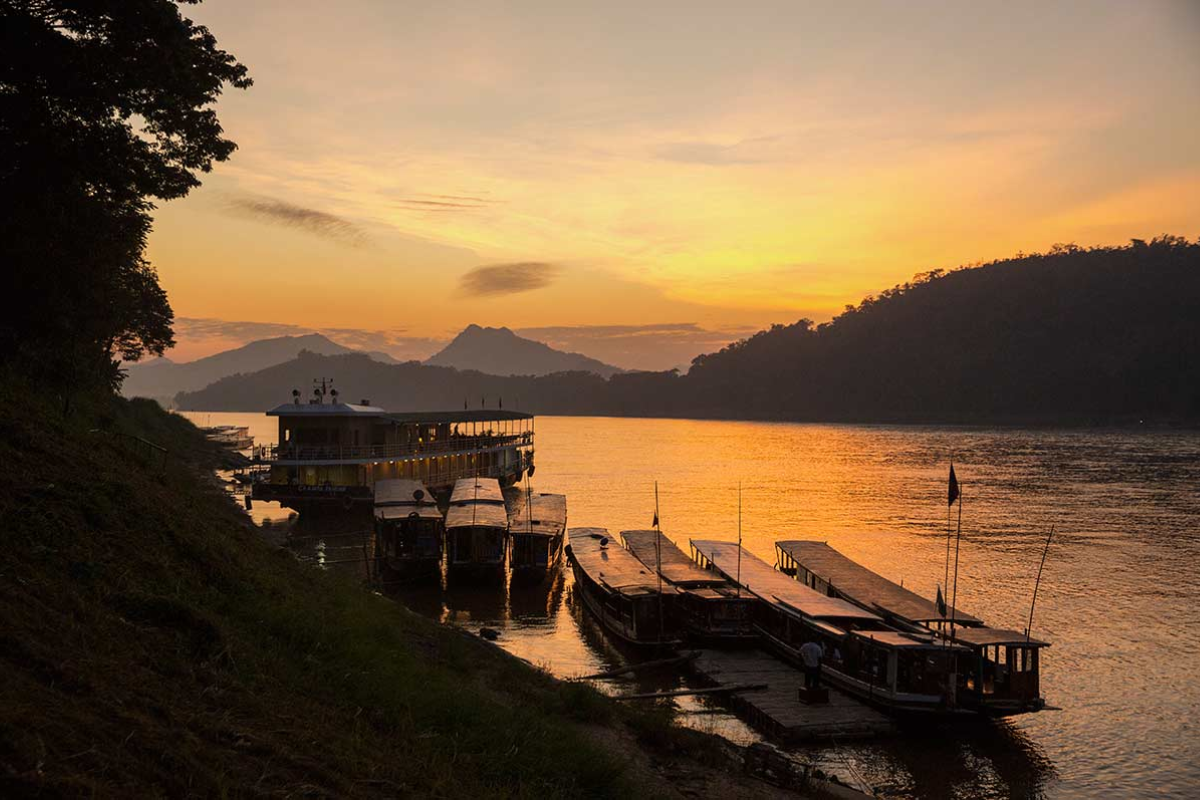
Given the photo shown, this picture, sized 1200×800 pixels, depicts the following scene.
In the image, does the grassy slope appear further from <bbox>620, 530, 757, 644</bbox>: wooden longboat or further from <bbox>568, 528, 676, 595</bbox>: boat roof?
<bbox>568, 528, 676, 595</bbox>: boat roof

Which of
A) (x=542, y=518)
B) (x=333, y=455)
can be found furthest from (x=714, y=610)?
(x=333, y=455)

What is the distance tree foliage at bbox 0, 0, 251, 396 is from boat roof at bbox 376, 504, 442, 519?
854 inches

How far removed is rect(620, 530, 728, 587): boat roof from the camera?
36500mm

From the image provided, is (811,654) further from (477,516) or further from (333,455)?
(333,455)

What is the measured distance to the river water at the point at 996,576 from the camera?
80.2 ft

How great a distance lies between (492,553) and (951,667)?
24.3m

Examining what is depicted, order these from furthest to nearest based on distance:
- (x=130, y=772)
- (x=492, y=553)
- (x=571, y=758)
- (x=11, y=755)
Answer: (x=492, y=553) → (x=571, y=758) → (x=130, y=772) → (x=11, y=755)

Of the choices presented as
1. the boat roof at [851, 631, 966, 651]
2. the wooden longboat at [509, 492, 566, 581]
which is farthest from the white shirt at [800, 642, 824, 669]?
the wooden longboat at [509, 492, 566, 581]

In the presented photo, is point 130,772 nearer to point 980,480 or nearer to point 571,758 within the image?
point 571,758

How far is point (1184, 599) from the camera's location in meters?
45.3

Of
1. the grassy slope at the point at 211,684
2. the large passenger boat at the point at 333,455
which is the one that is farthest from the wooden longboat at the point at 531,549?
the grassy slope at the point at 211,684

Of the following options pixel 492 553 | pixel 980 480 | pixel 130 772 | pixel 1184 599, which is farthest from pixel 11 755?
pixel 980 480

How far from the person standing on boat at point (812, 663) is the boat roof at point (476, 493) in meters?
28.2

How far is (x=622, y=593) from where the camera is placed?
112 ft
